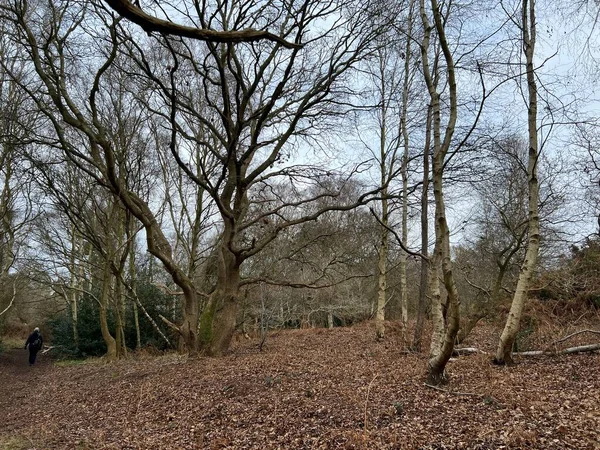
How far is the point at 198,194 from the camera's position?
1587cm

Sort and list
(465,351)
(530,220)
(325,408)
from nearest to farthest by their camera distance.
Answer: (325,408) < (530,220) < (465,351)

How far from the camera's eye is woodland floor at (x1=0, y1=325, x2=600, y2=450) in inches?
162

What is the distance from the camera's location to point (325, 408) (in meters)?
5.28

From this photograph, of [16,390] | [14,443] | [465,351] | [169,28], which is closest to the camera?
[169,28]

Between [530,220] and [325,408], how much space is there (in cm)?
430

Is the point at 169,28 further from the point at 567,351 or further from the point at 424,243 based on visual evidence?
the point at 424,243

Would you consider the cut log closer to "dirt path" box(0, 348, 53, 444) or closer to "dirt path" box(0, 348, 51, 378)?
"dirt path" box(0, 348, 53, 444)

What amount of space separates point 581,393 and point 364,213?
1550 centimetres

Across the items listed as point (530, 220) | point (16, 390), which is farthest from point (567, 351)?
point (16, 390)

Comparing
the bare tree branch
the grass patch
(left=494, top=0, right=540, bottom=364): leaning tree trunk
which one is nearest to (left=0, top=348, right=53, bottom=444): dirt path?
the grass patch

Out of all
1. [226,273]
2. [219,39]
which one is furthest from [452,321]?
[226,273]

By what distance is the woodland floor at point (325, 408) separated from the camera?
412 cm

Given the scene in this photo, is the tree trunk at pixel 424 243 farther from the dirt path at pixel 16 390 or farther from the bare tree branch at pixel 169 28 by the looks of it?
the dirt path at pixel 16 390

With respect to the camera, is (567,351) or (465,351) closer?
(567,351)
